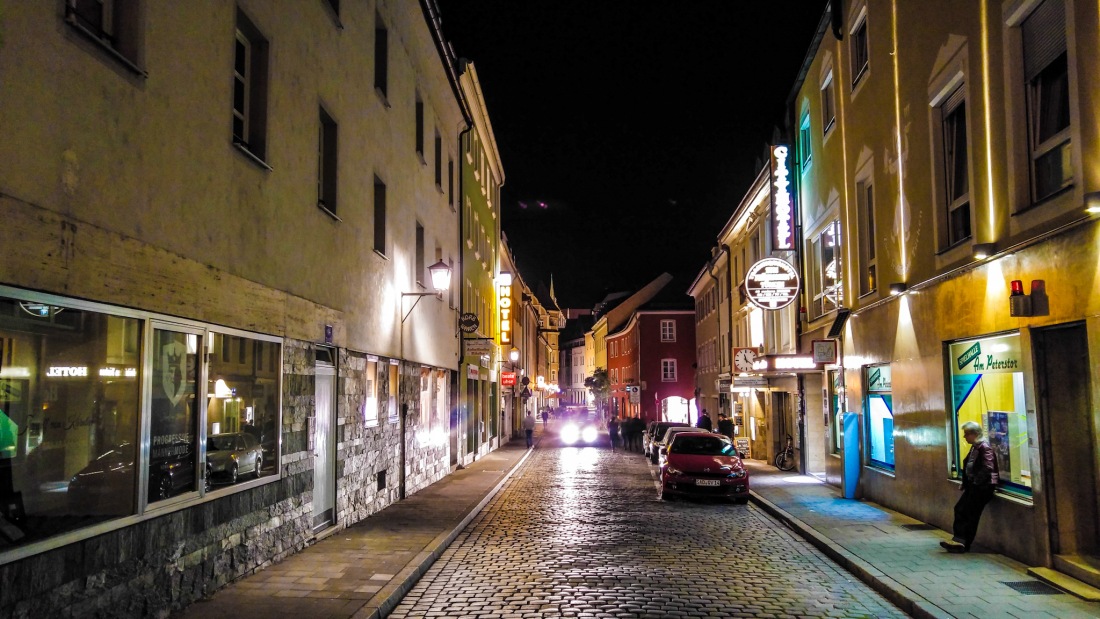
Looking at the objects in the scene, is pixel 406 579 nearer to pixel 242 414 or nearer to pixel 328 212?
pixel 242 414

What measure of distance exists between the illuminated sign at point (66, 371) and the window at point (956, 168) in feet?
34.7

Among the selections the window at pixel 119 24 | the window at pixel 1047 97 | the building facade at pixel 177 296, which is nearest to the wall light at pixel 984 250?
the window at pixel 1047 97

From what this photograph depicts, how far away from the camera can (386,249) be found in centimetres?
1541

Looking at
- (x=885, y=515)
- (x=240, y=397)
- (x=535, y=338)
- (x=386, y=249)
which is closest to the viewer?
(x=240, y=397)

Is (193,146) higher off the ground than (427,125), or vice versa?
(427,125)

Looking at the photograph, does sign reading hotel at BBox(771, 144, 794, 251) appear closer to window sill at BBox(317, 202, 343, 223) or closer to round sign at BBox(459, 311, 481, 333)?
round sign at BBox(459, 311, 481, 333)

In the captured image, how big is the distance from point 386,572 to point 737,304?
25.5 m

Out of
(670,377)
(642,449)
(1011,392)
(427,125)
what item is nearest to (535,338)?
(670,377)

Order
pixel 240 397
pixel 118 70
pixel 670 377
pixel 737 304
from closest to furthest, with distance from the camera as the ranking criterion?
pixel 118 70 → pixel 240 397 → pixel 737 304 → pixel 670 377

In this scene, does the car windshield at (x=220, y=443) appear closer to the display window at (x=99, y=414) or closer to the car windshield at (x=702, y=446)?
the display window at (x=99, y=414)

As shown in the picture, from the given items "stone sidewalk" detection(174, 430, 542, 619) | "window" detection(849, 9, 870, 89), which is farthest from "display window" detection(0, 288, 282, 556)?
"window" detection(849, 9, 870, 89)

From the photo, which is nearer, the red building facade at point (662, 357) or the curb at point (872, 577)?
the curb at point (872, 577)

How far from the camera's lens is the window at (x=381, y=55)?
15.5 m

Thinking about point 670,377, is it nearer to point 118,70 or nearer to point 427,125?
point 427,125
